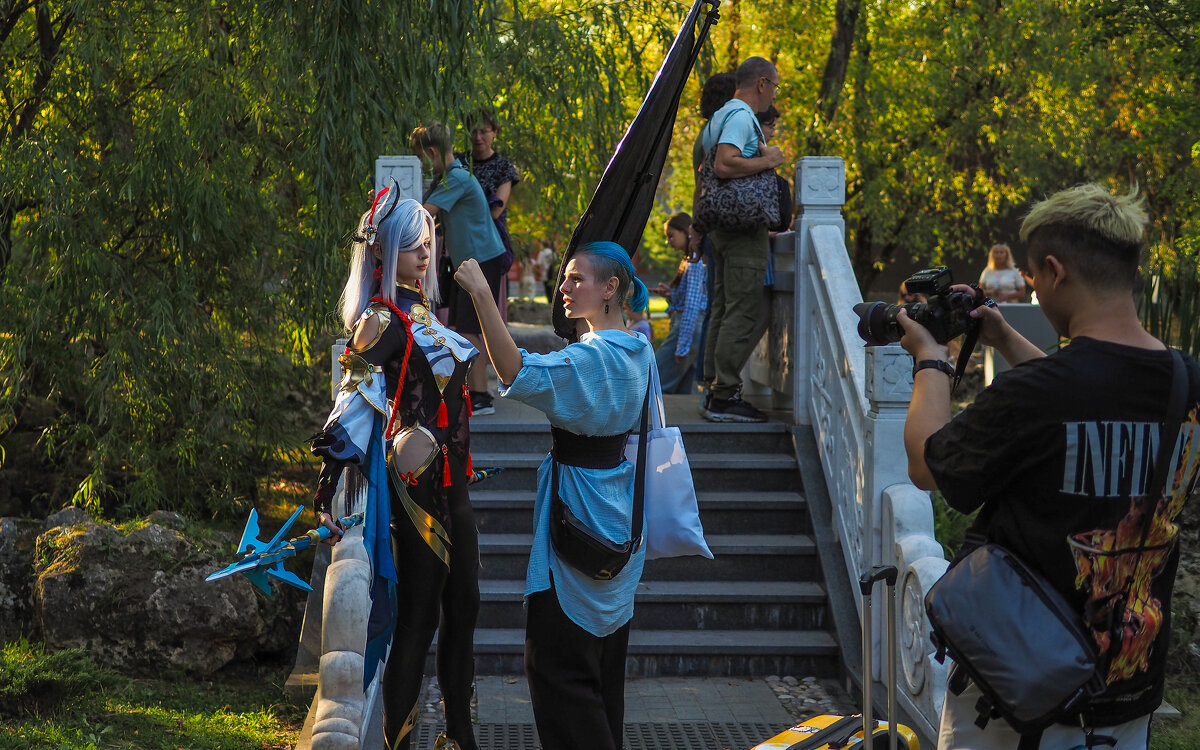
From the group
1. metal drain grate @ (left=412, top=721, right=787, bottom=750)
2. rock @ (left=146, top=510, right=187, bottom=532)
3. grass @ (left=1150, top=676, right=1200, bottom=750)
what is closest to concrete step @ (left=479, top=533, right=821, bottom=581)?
metal drain grate @ (left=412, top=721, right=787, bottom=750)

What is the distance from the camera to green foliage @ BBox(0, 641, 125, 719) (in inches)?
232

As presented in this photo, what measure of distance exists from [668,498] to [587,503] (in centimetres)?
33

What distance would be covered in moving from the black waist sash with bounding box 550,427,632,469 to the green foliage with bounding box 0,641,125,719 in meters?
3.55

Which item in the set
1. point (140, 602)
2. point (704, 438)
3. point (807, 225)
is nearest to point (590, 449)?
point (704, 438)

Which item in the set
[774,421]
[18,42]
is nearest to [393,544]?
[774,421]

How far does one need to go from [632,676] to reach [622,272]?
127 inches

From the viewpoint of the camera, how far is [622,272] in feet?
12.9

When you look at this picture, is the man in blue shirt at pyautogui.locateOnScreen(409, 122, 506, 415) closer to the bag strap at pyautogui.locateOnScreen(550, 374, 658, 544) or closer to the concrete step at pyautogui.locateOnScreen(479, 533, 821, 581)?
the concrete step at pyautogui.locateOnScreen(479, 533, 821, 581)

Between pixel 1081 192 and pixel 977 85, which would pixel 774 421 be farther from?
pixel 977 85

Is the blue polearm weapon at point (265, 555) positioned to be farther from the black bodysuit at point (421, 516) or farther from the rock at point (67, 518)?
the rock at point (67, 518)

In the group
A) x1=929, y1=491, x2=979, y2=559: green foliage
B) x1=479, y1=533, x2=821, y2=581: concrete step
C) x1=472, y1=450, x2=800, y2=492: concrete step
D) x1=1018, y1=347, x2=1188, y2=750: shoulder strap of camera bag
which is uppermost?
x1=1018, y1=347, x2=1188, y2=750: shoulder strap of camera bag

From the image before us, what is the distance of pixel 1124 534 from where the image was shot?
8.19ft

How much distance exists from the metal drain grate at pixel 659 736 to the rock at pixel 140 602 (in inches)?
78.1

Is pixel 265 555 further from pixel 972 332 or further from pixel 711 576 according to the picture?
pixel 711 576
